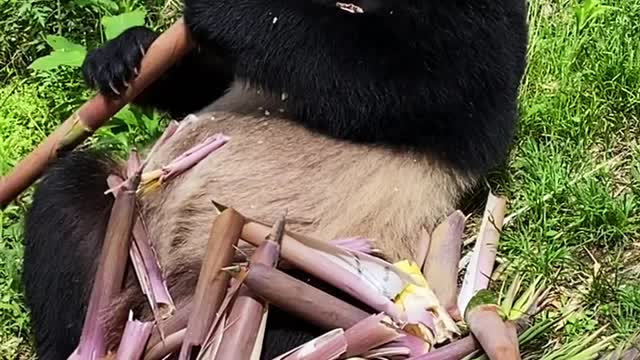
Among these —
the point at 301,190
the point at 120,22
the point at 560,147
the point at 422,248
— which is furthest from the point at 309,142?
the point at 120,22

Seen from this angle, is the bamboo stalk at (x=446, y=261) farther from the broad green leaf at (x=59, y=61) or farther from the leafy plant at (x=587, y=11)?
the broad green leaf at (x=59, y=61)

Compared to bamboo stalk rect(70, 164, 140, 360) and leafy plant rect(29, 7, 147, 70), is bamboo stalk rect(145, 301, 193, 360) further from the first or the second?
leafy plant rect(29, 7, 147, 70)

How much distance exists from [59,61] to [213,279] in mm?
1631

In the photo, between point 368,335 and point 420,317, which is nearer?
point 368,335

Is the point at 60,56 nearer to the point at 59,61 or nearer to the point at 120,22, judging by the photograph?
the point at 59,61

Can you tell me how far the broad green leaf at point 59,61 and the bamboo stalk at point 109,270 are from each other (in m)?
1.17

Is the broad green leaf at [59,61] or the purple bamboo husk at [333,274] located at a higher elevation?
the broad green leaf at [59,61]

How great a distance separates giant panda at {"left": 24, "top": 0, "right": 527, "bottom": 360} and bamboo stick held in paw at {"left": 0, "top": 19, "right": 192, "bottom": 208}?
0.04 meters

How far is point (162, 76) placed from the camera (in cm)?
400

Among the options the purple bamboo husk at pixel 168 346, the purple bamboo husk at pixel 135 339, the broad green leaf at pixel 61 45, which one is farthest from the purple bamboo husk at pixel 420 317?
the broad green leaf at pixel 61 45

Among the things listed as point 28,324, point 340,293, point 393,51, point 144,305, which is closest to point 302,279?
point 340,293

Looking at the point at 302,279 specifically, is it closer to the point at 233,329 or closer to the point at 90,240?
the point at 233,329

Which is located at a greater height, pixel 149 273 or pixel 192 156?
pixel 192 156

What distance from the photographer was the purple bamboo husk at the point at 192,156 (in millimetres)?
3609
